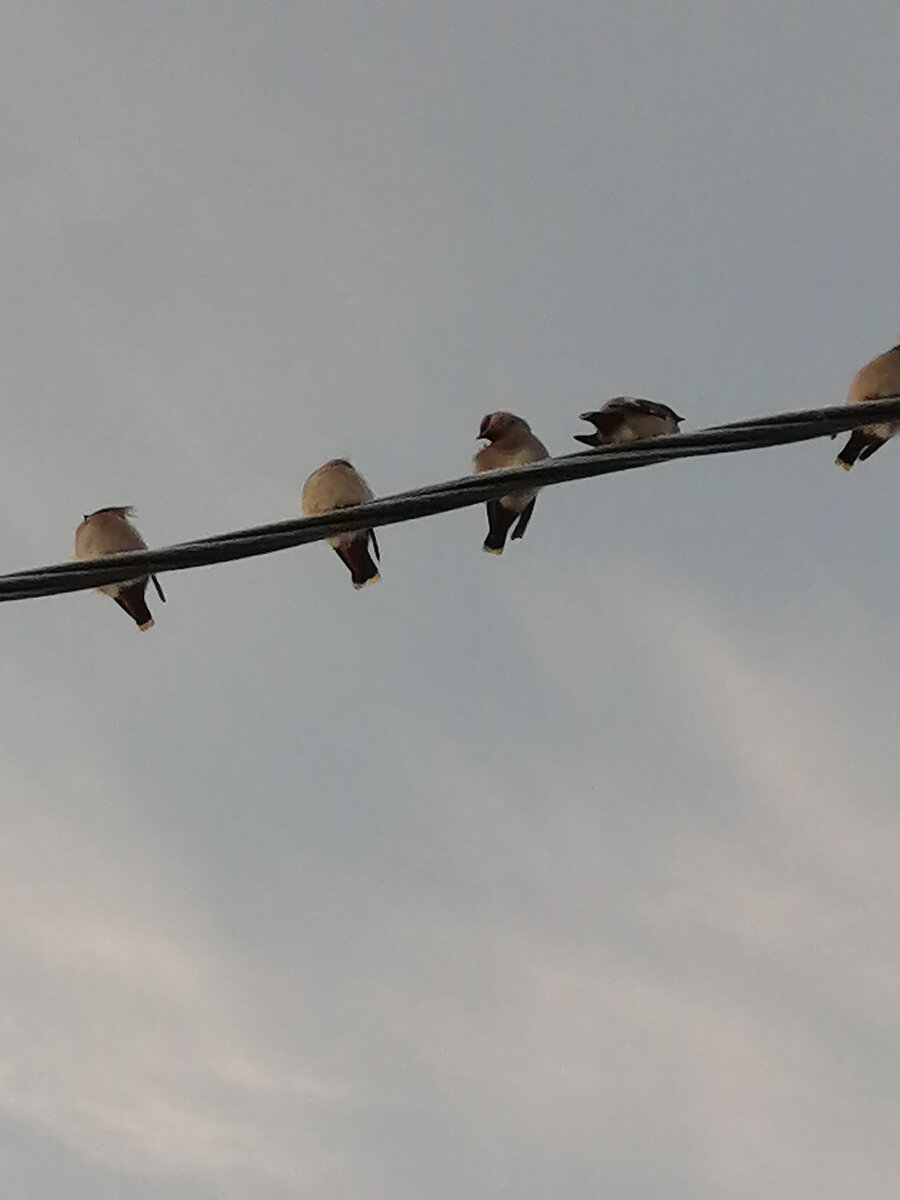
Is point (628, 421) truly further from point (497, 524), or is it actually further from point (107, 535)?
point (107, 535)

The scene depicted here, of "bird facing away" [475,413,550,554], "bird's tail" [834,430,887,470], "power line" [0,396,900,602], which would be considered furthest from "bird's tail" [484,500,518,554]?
"bird's tail" [834,430,887,470]

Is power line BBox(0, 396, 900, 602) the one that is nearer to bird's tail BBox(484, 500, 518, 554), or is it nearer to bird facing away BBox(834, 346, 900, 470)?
bird facing away BBox(834, 346, 900, 470)

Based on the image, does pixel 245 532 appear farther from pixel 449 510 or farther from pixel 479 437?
pixel 479 437

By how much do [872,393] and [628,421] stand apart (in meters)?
1.12

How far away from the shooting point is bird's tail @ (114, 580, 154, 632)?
634cm

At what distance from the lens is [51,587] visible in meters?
5.71

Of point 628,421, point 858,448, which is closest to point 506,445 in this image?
point 628,421

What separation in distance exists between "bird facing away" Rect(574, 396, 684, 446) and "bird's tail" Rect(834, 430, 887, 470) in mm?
936

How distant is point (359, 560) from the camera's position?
6270mm

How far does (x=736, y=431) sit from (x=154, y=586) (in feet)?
8.74

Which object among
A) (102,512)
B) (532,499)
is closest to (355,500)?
(532,499)

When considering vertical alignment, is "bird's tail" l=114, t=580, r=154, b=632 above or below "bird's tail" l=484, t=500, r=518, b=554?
below

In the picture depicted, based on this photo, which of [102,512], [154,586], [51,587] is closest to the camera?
[51,587]

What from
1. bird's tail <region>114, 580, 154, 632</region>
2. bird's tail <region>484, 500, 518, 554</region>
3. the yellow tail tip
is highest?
bird's tail <region>484, 500, 518, 554</region>
